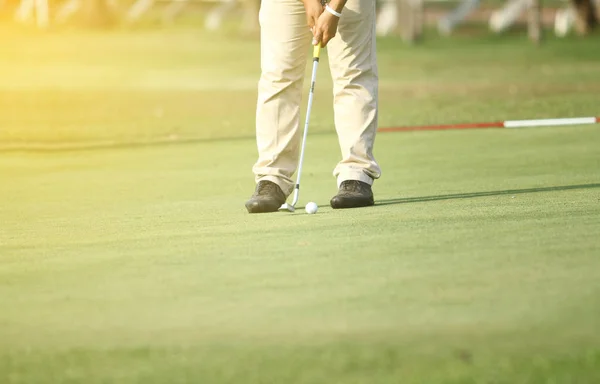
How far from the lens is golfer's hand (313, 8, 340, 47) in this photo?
7.18 m

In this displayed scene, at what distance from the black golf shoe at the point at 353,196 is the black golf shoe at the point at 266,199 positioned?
275mm

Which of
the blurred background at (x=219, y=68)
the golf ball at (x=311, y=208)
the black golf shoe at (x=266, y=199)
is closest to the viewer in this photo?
the golf ball at (x=311, y=208)

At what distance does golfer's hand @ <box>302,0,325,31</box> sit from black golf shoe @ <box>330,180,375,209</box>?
0.82 m

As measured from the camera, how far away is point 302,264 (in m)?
5.52

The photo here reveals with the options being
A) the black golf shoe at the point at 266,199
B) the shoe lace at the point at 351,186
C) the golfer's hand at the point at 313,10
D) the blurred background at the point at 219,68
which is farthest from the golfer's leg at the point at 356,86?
the blurred background at the point at 219,68

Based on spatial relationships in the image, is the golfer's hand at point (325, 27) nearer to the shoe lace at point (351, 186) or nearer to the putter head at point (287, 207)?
the shoe lace at point (351, 186)

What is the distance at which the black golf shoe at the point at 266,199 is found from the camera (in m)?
7.17

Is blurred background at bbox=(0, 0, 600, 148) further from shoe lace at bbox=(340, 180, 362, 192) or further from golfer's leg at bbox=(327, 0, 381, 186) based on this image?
shoe lace at bbox=(340, 180, 362, 192)

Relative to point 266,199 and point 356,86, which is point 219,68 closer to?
point 356,86

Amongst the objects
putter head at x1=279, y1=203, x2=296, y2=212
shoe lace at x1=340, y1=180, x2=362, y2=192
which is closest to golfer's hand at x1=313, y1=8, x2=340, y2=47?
shoe lace at x1=340, y1=180, x2=362, y2=192

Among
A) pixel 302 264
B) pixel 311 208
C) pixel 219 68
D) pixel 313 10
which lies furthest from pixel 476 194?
pixel 219 68

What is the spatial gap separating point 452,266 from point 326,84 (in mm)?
15146

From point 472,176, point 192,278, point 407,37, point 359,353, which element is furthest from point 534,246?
point 407,37

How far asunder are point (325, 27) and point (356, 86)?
18.5 inches
